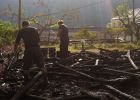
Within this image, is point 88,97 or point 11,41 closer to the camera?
point 88,97

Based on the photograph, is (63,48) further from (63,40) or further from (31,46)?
(31,46)

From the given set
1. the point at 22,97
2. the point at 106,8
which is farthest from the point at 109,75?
the point at 106,8

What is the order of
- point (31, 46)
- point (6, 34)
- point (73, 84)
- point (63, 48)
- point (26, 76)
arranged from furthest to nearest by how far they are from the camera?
point (6, 34)
point (63, 48)
point (31, 46)
point (26, 76)
point (73, 84)

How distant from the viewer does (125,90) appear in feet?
31.7

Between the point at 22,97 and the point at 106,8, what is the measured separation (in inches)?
3276

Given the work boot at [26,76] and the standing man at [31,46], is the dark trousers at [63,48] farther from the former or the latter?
the work boot at [26,76]

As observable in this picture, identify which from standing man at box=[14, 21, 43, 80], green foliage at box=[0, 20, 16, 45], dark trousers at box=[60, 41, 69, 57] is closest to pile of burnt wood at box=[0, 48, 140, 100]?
standing man at box=[14, 21, 43, 80]

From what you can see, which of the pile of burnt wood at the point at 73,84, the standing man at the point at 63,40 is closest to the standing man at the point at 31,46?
the pile of burnt wood at the point at 73,84

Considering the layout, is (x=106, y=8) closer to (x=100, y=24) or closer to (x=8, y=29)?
(x=100, y=24)

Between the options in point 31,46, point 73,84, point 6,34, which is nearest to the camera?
point 73,84

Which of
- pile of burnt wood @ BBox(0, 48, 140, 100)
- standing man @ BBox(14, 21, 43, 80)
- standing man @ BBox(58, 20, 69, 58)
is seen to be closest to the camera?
pile of burnt wood @ BBox(0, 48, 140, 100)

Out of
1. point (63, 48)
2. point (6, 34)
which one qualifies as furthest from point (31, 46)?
point (6, 34)

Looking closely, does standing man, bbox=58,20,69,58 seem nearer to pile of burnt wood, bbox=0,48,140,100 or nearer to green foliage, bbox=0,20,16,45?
pile of burnt wood, bbox=0,48,140,100

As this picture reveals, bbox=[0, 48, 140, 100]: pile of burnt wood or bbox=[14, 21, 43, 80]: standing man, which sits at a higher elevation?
bbox=[14, 21, 43, 80]: standing man
